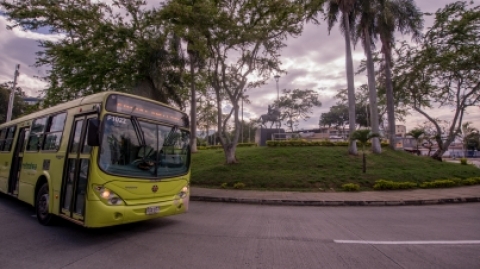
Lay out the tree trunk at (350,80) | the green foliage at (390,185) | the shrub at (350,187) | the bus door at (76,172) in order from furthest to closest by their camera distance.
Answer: the tree trunk at (350,80) → the green foliage at (390,185) → the shrub at (350,187) → the bus door at (76,172)

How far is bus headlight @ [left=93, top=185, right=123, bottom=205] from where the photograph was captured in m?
4.31

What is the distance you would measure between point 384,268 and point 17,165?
369 inches

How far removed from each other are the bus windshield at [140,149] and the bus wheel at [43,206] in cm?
221

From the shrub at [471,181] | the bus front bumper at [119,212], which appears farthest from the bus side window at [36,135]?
the shrub at [471,181]

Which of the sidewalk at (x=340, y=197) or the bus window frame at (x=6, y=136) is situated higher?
the bus window frame at (x=6, y=136)

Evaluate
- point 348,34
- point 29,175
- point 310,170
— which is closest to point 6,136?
point 29,175

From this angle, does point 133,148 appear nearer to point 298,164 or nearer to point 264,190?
point 264,190

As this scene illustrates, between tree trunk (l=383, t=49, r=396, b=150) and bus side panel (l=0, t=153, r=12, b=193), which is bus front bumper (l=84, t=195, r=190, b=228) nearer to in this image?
bus side panel (l=0, t=153, r=12, b=193)

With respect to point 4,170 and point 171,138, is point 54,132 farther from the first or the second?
point 4,170

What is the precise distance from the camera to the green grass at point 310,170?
39.5ft

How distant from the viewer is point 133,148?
4.82m

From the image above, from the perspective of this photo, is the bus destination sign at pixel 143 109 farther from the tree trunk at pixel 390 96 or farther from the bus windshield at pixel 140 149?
the tree trunk at pixel 390 96

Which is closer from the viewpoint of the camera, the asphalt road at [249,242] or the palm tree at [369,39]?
the asphalt road at [249,242]

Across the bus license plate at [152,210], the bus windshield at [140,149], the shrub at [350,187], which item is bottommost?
the shrub at [350,187]
